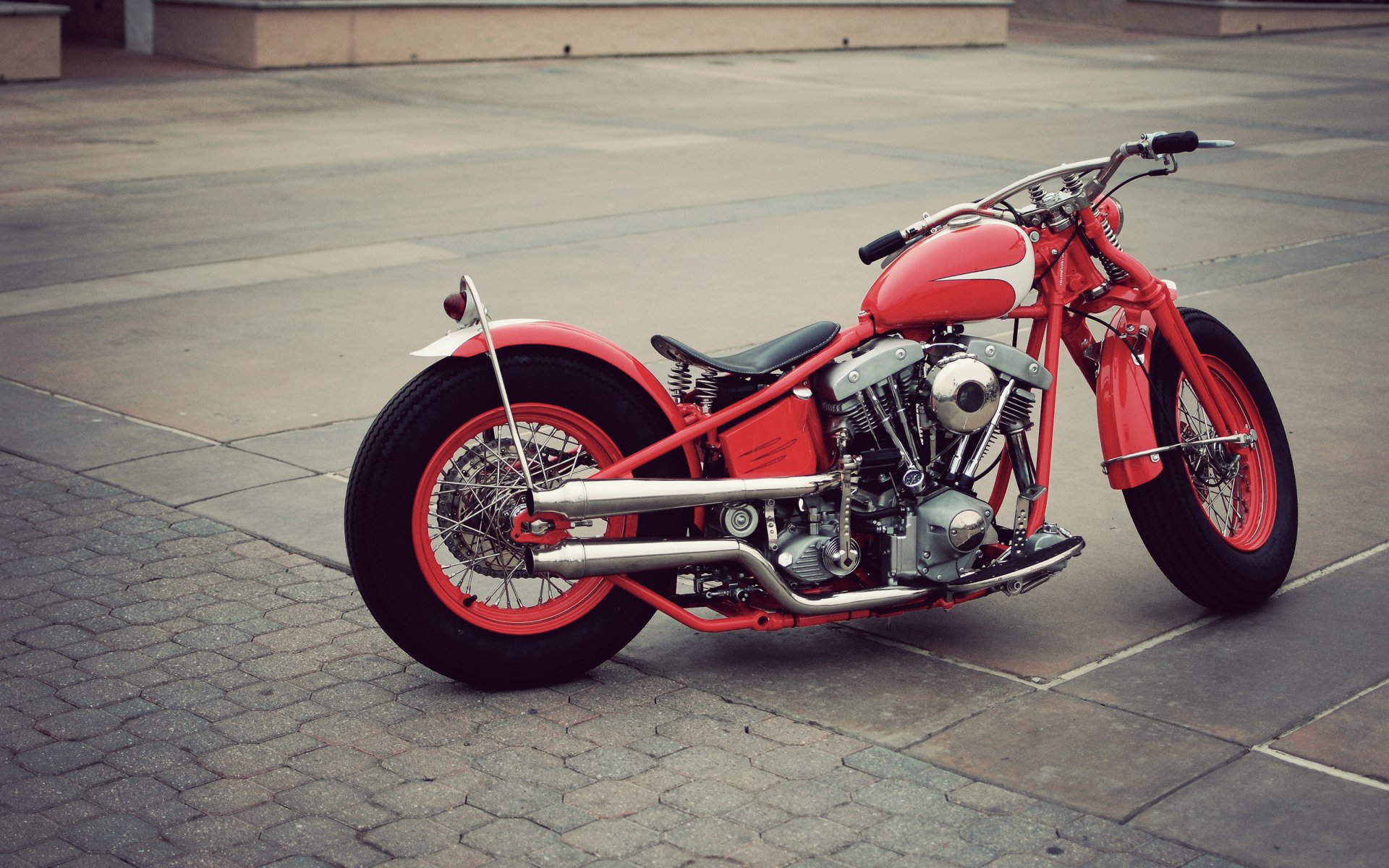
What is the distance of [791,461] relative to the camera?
14.4 ft

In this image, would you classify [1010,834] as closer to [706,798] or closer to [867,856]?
[867,856]

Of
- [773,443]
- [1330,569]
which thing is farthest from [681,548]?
[1330,569]

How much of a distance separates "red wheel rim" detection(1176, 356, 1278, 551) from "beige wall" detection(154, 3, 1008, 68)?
18929 mm

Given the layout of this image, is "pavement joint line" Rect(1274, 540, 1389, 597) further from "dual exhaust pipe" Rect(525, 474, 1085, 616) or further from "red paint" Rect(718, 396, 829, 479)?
"red paint" Rect(718, 396, 829, 479)

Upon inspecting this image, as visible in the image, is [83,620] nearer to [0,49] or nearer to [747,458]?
[747,458]

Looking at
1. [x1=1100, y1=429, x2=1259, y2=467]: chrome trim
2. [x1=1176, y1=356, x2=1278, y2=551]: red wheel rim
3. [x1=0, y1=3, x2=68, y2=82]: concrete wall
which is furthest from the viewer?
[x1=0, y1=3, x2=68, y2=82]: concrete wall

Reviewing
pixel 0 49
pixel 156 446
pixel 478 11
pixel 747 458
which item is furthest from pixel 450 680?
A: pixel 478 11

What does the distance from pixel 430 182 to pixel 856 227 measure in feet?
13.0

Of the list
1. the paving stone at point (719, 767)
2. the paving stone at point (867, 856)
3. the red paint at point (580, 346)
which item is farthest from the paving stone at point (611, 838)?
the red paint at point (580, 346)

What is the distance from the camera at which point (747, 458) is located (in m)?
4.36

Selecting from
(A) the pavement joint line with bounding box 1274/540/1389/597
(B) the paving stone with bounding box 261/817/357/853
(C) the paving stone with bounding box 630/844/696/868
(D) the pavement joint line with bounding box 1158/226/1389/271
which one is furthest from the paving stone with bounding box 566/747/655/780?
(D) the pavement joint line with bounding box 1158/226/1389/271

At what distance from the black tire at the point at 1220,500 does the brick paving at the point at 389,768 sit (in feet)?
4.16

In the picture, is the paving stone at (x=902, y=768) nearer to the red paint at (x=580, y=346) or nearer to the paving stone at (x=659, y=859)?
the paving stone at (x=659, y=859)

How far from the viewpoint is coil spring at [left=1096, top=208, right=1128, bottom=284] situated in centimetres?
463
